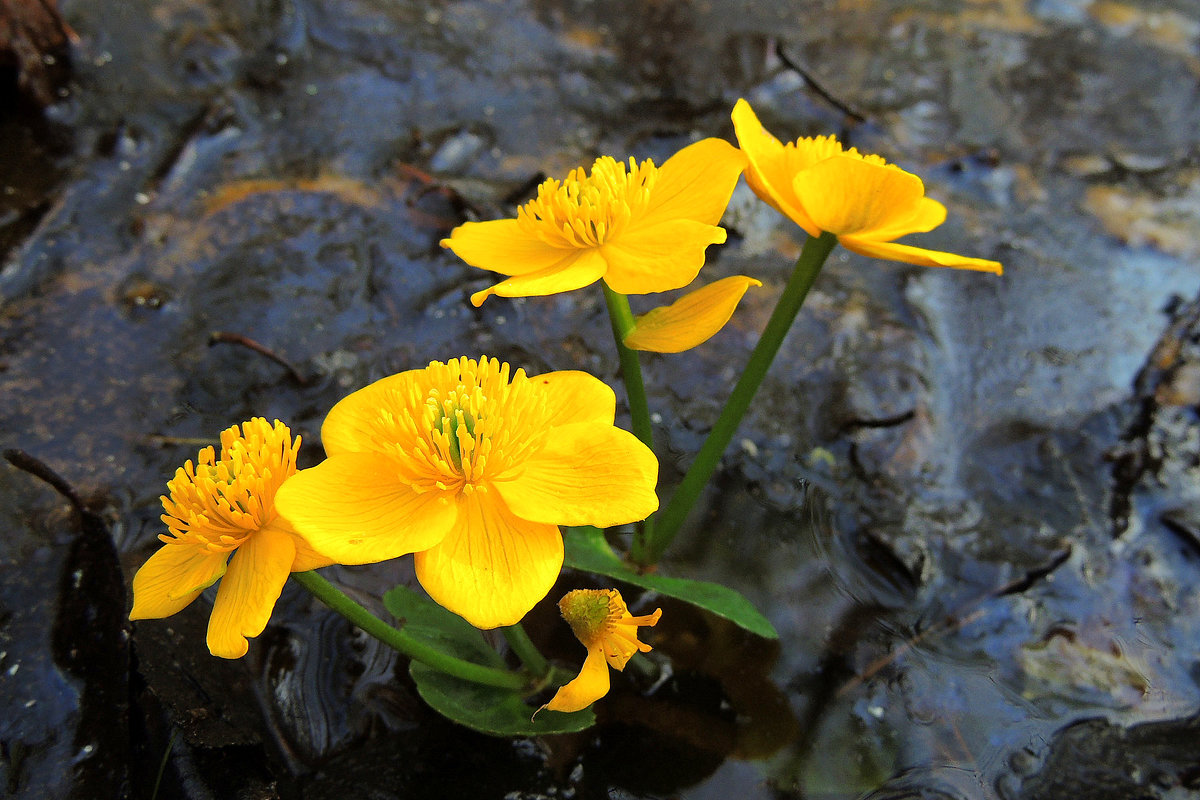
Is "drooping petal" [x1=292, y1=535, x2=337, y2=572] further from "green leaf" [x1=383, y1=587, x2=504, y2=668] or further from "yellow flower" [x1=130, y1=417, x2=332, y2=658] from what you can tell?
"green leaf" [x1=383, y1=587, x2=504, y2=668]

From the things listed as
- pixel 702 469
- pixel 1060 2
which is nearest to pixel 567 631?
pixel 702 469

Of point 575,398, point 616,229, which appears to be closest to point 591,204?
point 616,229

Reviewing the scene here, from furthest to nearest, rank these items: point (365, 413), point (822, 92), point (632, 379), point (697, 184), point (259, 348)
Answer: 1. point (822, 92)
2. point (259, 348)
3. point (632, 379)
4. point (697, 184)
5. point (365, 413)

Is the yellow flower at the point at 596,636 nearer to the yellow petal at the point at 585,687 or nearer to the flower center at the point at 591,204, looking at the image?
the yellow petal at the point at 585,687

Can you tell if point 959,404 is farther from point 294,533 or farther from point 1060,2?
point 1060,2

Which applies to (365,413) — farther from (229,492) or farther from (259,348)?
(259,348)

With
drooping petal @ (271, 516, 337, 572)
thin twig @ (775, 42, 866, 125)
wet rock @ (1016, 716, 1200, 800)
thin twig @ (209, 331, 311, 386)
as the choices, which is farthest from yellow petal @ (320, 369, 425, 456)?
thin twig @ (775, 42, 866, 125)
